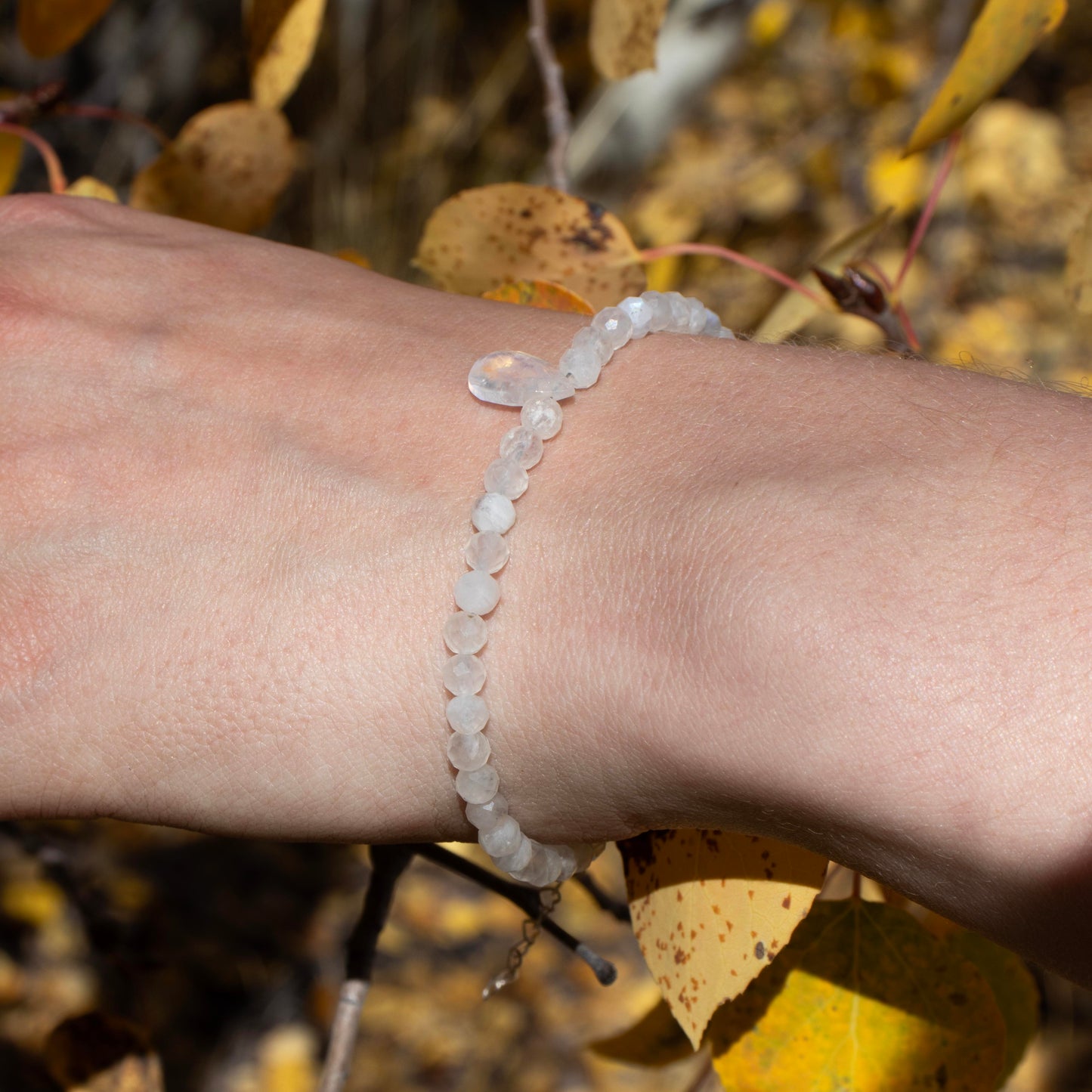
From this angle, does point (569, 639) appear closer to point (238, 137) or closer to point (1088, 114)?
point (238, 137)

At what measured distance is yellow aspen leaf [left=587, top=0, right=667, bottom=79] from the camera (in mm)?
809

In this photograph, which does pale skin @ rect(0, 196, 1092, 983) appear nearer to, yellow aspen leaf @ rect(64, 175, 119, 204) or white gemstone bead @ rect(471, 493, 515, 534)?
white gemstone bead @ rect(471, 493, 515, 534)

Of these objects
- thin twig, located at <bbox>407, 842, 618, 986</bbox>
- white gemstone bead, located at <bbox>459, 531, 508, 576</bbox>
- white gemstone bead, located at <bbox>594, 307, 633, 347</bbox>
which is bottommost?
thin twig, located at <bbox>407, 842, 618, 986</bbox>

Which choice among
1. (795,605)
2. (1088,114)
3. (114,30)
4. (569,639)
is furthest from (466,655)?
(1088,114)

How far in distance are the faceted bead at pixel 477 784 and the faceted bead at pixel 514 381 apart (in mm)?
217

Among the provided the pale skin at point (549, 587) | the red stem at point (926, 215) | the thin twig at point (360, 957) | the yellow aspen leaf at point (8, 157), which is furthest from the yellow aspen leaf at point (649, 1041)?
the yellow aspen leaf at point (8, 157)

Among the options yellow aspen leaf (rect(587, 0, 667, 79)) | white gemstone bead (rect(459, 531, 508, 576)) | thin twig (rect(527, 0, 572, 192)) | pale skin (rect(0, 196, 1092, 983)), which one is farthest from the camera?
thin twig (rect(527, 0, 572, 192))

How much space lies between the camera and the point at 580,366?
24.3 inches

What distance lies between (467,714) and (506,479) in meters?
0.14

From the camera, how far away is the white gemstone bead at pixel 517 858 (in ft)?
1.95

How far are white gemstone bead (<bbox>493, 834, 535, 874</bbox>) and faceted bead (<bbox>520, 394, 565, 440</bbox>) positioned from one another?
0.24 metres

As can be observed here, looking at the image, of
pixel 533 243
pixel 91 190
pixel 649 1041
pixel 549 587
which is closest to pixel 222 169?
pixel 91 190

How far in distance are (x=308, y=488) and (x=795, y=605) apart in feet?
1.00

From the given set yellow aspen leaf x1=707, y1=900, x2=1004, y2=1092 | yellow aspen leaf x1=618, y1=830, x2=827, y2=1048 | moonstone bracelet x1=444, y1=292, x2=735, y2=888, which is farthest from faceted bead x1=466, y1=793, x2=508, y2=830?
yellow aspen leaf x1=707, y1=900, x2=1004, y2=1092
